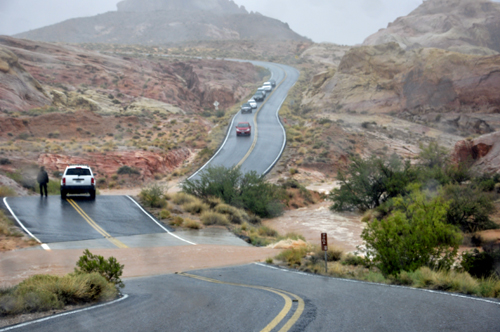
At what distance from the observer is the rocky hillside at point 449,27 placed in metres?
94.6

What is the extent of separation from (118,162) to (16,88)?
2087cm

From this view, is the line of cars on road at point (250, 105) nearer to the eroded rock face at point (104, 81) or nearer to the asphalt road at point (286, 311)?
the eroded rock face at point (104, 81)

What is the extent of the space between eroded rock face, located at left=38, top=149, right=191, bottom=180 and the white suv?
1272 cm

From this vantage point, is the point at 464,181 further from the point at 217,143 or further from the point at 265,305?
the point at 217,143

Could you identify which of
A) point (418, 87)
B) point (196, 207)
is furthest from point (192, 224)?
point (418, 87)

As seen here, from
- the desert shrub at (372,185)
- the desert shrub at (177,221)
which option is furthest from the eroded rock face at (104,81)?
the desert shrub at (372,185)

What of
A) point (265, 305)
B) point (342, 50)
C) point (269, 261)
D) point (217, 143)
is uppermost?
point (342, 50)

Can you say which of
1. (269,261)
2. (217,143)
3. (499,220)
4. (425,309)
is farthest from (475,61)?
(425,309)

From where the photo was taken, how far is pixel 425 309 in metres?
6.12

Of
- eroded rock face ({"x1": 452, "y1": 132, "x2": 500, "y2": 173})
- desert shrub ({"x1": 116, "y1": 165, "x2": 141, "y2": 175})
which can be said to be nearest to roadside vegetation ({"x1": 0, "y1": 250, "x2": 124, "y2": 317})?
eroded rock face ({"x1": 452, "y1": 132, "x2": 500, "y2": 173})

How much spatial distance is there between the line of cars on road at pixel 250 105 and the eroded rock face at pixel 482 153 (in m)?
25.5

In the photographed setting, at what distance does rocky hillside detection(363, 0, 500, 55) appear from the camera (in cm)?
9462

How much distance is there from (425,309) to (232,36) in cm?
18966

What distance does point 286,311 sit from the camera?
20.7 ft
